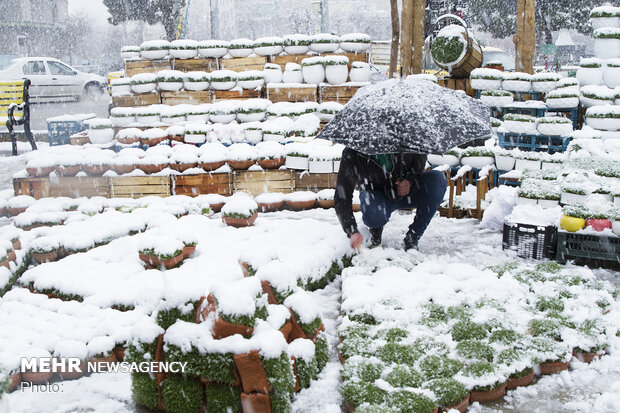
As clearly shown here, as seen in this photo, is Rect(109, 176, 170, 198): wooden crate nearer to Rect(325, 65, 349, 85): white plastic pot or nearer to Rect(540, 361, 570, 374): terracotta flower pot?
Rect(325, 65, 349, 85): white plastic pot

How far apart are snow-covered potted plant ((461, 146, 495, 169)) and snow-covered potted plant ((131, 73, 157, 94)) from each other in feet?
17.2

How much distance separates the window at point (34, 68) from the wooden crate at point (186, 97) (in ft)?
38.5

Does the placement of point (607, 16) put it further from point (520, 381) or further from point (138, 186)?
point (520, 381)

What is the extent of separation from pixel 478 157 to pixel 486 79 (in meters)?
2.58

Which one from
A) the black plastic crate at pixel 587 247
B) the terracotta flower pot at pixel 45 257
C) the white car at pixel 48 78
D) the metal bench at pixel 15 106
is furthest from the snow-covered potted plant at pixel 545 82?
the white car at pixel 48 78

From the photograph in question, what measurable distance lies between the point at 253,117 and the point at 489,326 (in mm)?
5282

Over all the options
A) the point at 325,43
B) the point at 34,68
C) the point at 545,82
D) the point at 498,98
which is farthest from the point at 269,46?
the point at 34,68

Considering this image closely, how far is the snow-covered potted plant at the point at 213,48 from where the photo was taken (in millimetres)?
9562

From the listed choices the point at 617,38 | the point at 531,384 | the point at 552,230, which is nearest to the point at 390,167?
the point at 552,230

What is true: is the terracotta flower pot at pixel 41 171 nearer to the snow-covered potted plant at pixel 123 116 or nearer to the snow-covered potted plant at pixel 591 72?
the snow-covered potted plant at pixel 123 116

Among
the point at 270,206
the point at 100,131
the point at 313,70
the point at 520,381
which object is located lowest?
the point at 520,381

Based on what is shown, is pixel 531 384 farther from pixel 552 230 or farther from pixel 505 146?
pixel 505 146

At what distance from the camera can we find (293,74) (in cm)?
868

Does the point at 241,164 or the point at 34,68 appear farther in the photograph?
the point at 34,68
